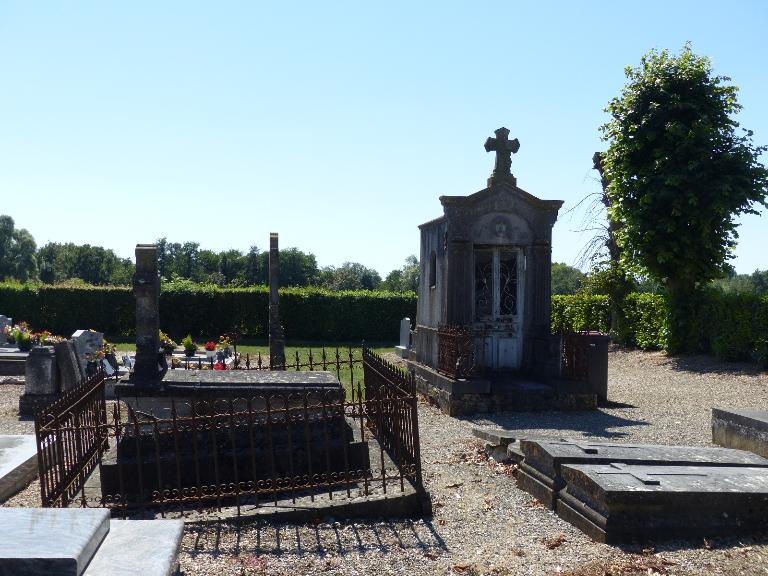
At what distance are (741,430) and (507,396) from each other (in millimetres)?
4166

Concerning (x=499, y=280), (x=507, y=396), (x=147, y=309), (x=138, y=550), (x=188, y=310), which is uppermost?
Answer: (x=499, y=280)

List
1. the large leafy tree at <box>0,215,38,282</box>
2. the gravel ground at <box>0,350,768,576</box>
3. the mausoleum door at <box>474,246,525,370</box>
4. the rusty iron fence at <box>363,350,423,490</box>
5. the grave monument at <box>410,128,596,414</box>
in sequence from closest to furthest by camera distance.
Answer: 1. the gravel ground at <box>0,350,768,576</box>
2. the rusty iron fence at <box>363,350,423,490</box>
3. the grave monument at <box>410,128,596,414</box>
4. the mausoleum door at <box>474,246,525,370</box>
5. the large leafy tree at <box>0,215,38,282</box>

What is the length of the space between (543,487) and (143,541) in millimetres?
3656

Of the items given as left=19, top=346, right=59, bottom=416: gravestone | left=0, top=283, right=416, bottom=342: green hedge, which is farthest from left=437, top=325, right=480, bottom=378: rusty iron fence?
left=0, top=283, right=416, bottom=342: green hedge

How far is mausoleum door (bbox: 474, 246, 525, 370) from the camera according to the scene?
12727 mm

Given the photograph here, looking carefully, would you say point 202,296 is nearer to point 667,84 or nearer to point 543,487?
point 667,84

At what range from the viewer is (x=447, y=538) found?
5520 mm

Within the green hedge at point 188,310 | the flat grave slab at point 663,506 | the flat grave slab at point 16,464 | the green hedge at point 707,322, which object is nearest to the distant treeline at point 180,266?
the green hedge at point 188,310

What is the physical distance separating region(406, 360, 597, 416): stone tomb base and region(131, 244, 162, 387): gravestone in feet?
17.6

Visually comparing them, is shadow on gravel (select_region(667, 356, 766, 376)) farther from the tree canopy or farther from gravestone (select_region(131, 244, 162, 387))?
gravestone (select_region(131, 244, 162, 387))

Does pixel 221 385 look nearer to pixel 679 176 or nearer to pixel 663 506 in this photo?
pixel 663 506

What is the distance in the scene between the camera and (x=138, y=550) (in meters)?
4.03

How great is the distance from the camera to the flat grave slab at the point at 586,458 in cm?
616

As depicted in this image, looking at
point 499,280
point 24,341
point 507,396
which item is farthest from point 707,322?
point 24,341
